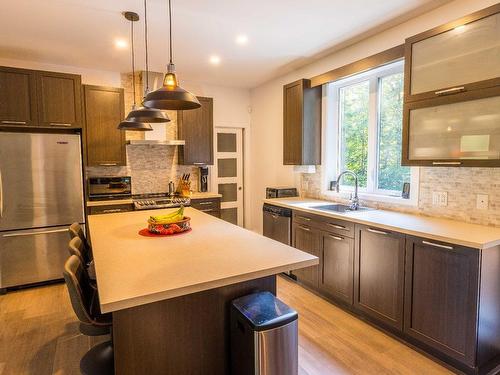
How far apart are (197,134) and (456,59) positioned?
3459 millimetres

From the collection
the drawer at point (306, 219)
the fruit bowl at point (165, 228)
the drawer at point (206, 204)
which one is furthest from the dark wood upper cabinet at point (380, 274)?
the drawer at point (206, 204)

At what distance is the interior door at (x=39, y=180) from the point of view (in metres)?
3.42

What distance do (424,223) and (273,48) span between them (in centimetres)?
248

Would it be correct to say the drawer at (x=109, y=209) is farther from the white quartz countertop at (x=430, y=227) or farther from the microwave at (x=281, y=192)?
the white quartz countertop at (x=430, y=227)

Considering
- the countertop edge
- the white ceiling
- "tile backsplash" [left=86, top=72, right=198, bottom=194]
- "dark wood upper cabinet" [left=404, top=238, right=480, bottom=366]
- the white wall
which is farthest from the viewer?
"tile backsplash" [left=86, top=72, right=198, bottom=194]

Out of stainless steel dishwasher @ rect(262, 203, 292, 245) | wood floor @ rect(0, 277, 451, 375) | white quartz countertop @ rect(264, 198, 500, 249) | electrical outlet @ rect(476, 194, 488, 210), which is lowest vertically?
wood floor @ rect(0, 277, 451, 375)

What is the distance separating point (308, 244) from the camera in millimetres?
3426

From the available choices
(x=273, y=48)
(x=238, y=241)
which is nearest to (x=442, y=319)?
(x=238, y=241)

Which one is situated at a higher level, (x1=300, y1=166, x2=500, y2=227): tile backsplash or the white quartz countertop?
(x1=300, y1=166, x2=500, y2=227): tile backsplash

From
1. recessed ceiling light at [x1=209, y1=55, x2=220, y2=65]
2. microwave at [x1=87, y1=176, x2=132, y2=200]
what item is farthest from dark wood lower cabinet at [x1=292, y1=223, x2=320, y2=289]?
microwave at [x1=87, y1=176, x2=132, y2=200]

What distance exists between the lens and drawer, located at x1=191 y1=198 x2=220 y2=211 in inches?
179

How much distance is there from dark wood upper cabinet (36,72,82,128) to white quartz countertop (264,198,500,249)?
3.09 m

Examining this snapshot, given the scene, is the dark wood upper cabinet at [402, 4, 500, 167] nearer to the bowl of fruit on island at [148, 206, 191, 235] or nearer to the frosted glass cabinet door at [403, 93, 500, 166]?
the frosted glass cabinet door at [403, 93, 500, 166]

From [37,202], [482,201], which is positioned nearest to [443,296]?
[482,201]
